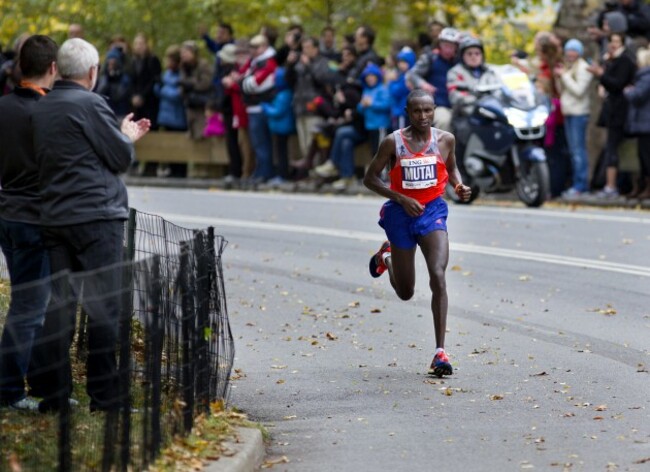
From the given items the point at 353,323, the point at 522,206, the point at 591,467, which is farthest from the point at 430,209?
the point at 522,206

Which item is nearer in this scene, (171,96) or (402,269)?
(402,269)

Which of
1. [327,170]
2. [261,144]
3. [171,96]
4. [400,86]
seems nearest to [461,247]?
[400,86]

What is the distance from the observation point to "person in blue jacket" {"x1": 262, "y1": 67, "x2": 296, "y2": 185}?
977 inches

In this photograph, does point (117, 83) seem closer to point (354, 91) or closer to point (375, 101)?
point (354, 91)

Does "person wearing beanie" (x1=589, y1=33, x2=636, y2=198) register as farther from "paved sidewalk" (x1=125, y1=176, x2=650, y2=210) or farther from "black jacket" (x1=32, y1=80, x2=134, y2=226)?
"black jacket" (x1=32, y1=80, x2=134, y2=226)

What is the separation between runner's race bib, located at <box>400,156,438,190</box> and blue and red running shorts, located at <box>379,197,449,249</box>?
14 cm

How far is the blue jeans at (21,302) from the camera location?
830 cm

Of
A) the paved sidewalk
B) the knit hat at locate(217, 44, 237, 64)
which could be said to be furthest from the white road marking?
the knit hat at locate(217, 44, 237, 64)

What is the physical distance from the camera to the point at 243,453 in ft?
26.3

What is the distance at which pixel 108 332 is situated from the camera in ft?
25.1

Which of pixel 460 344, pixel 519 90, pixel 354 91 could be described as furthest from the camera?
pixel 354 91

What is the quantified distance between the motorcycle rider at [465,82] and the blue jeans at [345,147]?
95.7 inches

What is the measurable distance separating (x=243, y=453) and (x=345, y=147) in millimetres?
16169

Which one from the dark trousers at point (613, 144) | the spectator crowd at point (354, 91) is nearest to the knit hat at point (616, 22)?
the spectator crowd at point (354, 91)
